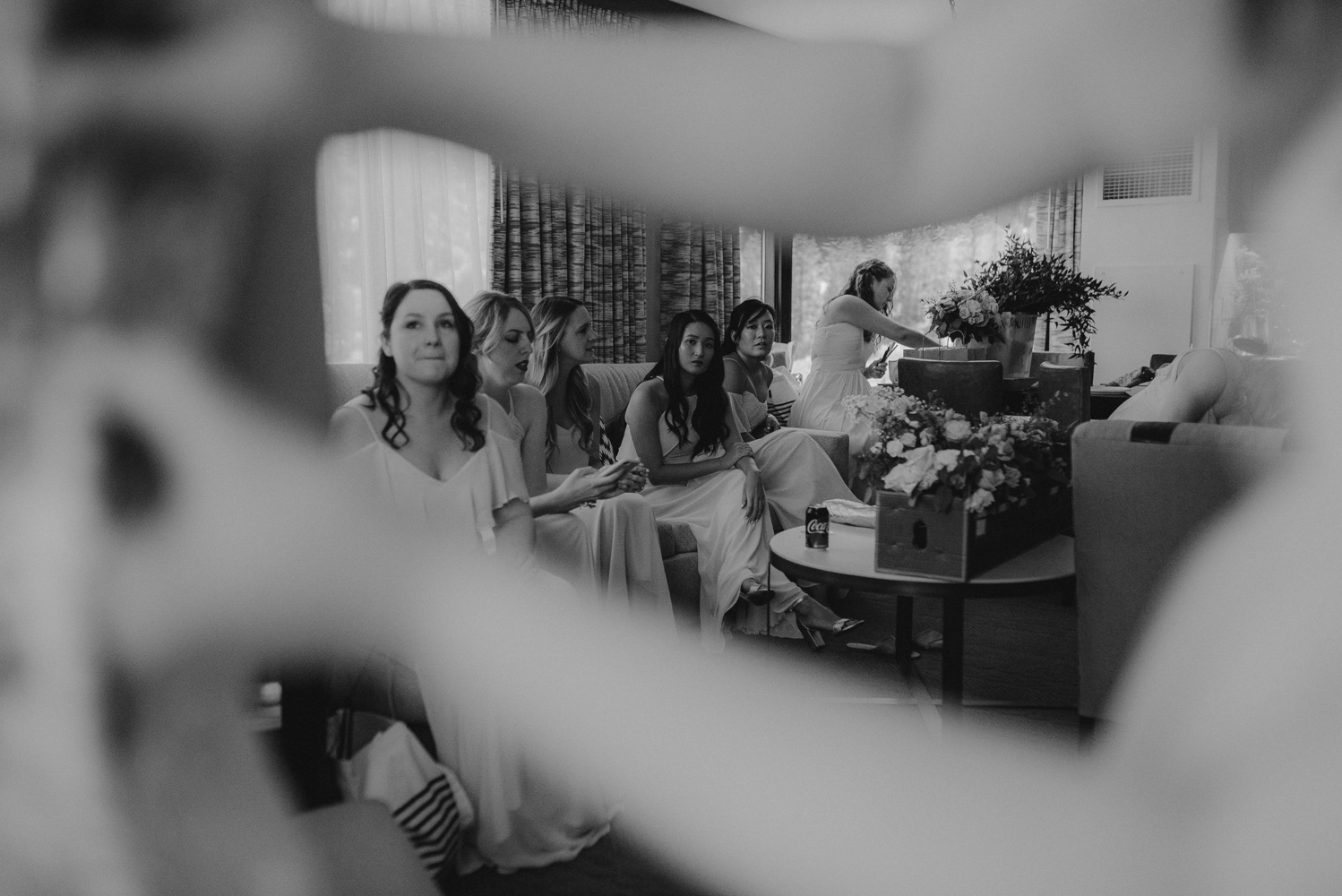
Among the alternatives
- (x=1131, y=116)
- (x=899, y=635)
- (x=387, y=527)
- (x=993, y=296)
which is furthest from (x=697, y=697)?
(x=993, y=296)

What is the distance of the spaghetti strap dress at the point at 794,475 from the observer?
2719 millimetres

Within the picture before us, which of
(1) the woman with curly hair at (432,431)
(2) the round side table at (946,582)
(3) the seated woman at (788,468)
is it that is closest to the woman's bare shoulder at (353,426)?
(1) the woman with curly hair at (432,431)

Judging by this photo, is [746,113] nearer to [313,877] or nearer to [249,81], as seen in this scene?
[249,81]

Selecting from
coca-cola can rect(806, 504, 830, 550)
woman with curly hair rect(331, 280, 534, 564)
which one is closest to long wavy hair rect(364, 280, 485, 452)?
woman with curly hair rect(331, 280, 534, 564)


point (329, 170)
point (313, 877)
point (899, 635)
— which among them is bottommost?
point (899, 635)

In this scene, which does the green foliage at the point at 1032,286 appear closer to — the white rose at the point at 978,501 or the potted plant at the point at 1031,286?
the potted plant at the point at 1031,286

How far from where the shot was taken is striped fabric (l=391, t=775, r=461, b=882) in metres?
0.52

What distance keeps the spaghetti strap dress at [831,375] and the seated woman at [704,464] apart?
105cm

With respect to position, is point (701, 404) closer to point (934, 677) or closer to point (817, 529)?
point (817, 529)

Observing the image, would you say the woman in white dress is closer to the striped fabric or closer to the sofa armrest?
the sofa armrest

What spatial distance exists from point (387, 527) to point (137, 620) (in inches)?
3.4

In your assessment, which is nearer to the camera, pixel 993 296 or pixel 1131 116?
pixel 1131 116

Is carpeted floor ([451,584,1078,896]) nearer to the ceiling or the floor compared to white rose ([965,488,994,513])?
nearer to the floor

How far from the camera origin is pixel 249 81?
0.30m
